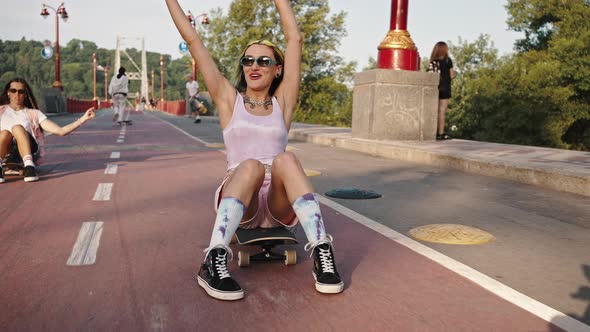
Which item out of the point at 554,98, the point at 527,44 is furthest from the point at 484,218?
the point at 527,44

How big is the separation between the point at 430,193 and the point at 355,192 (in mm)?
899

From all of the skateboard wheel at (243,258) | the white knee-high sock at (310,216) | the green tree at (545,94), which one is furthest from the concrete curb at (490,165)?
the green tree at (545,94)

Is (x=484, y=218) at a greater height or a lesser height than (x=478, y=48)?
lesser

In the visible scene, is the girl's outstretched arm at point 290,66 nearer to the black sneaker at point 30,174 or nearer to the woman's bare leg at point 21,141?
the black sneaker at point 30,174

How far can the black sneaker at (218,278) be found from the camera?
305 cm

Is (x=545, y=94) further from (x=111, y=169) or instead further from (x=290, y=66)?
(x=290, y=66)

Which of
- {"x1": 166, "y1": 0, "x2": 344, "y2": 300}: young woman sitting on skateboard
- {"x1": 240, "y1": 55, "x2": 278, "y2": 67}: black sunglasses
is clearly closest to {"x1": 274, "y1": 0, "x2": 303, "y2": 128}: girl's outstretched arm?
{"x1": 166, "y1": 0, "x2": 344, "y2": 300}: young woman sitting on skateboard

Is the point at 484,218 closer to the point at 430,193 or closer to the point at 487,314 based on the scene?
the point at 430,193

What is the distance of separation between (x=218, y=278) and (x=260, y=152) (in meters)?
Result: 0.92

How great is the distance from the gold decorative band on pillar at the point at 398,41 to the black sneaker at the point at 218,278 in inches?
408

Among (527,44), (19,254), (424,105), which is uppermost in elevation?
(527,44)

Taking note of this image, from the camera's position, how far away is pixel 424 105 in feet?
41.3

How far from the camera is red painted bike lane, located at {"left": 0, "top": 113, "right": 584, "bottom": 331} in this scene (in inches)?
109

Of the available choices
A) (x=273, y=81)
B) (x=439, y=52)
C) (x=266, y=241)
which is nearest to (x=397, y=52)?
(x=439, y=52)
